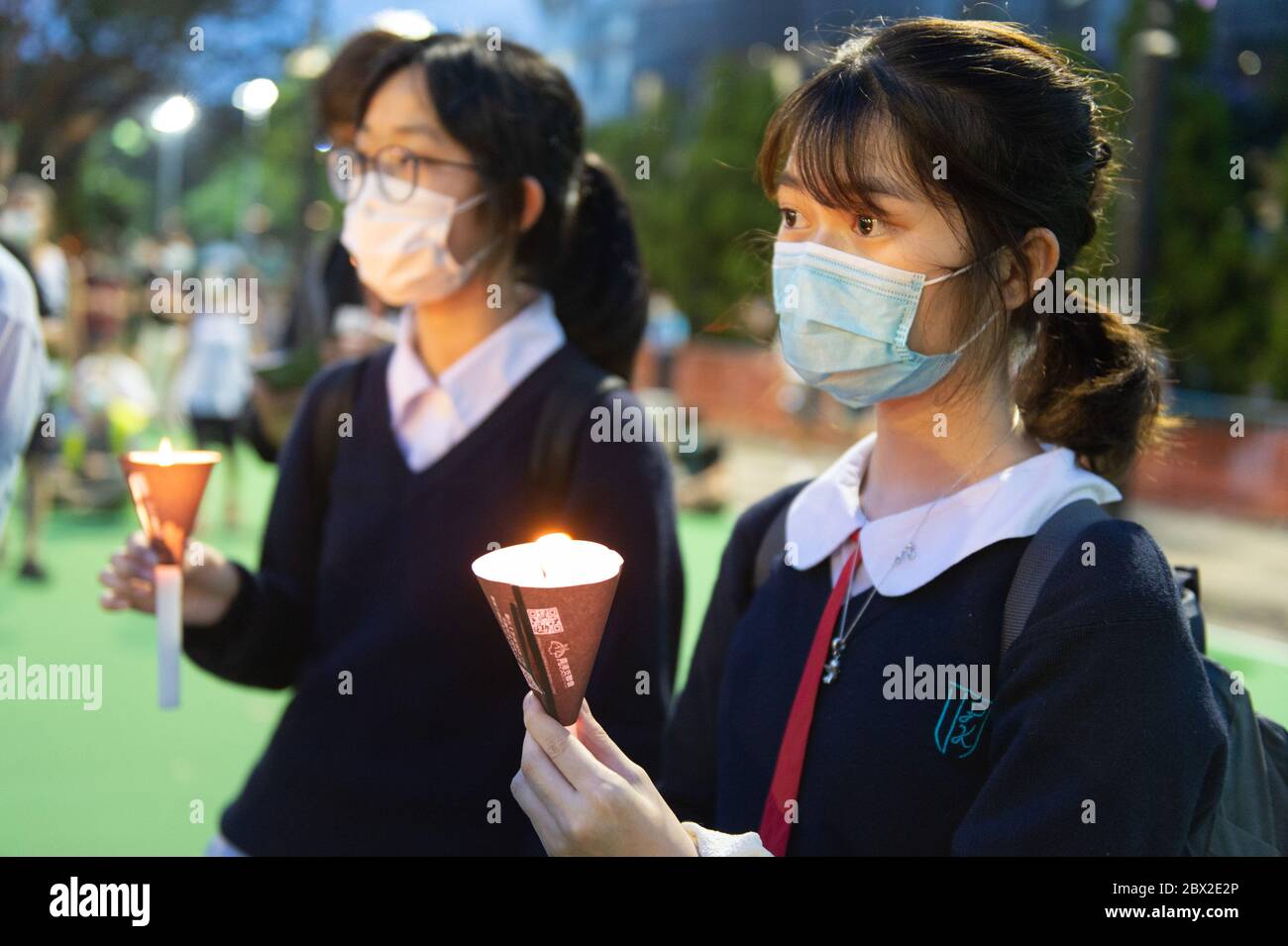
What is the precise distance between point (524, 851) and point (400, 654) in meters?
0.42

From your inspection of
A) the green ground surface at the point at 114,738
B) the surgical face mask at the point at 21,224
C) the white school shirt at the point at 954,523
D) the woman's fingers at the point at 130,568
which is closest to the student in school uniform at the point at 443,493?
the woman's fingers at the point at 130,568

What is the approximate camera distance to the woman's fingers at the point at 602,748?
1.49 meters

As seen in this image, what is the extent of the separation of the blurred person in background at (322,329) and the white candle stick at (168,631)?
6.89 ft

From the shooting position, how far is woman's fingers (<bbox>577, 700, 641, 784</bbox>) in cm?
149

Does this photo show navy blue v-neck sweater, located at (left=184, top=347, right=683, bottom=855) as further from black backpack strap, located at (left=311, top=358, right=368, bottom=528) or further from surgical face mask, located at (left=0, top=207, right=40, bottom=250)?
surgical face mask, located at (left=0, top=207, right=40, bottom=250)

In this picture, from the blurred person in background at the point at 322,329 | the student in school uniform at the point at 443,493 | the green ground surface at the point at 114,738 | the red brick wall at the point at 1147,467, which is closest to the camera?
the student in school uniform at the point at 443,493

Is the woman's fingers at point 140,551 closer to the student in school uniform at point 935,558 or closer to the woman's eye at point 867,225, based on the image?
the student in school uniform at point 935,558

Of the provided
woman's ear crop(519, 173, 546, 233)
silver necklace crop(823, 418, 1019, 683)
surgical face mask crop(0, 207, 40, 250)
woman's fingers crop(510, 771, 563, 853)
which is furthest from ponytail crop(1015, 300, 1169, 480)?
surgical face mask crop(0, 207, 40, 250)

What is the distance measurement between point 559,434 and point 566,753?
1025 millimetres

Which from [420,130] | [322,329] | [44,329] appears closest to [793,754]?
[420,130]

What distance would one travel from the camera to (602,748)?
1.50 metres

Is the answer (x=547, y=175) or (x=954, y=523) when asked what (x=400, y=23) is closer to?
(x=547, y=175)

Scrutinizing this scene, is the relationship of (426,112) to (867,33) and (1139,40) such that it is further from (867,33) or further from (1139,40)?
(1139,40)
